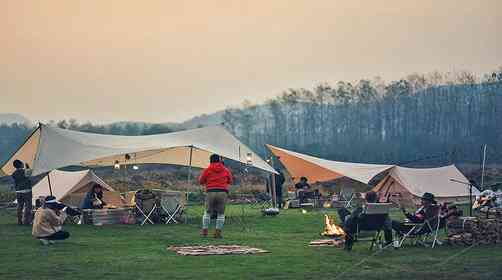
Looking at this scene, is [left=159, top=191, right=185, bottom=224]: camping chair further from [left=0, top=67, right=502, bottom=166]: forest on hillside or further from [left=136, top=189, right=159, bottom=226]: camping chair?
[left=0, top=67, right=502, bottom=166]: forest on hillside

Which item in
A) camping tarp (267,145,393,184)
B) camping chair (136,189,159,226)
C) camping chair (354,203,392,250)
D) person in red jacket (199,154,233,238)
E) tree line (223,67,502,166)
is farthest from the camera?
tree line (223,67,502,166)

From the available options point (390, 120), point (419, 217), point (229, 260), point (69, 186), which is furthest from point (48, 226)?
point (390, 120)

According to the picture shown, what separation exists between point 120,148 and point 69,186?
85.1 inches

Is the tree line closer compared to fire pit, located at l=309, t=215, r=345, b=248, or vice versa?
fire pit, located at l=309, t=215, r=345, b=248

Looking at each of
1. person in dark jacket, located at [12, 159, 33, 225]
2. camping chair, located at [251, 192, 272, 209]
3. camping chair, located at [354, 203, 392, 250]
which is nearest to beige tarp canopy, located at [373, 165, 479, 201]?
camping chair, located at [251, 192, 272, 209]

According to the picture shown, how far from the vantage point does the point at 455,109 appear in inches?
2574

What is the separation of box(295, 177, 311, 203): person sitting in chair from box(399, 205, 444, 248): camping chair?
988 cm

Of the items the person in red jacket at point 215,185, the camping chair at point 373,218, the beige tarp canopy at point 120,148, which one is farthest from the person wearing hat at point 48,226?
the camping chair at point 373,218

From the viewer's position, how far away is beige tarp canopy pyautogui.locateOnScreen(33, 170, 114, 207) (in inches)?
719

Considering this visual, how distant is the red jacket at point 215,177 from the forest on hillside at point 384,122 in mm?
44019

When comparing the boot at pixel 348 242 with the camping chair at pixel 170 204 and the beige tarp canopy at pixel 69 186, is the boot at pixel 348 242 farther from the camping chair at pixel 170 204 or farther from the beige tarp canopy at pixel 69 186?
the beige tarp canopy at pixel 69 186

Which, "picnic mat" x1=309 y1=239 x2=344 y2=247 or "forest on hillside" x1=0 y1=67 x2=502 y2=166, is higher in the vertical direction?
"forest on hillside" x1=0 y1=67 x2=502 y2=166

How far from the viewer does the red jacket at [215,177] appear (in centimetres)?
1326

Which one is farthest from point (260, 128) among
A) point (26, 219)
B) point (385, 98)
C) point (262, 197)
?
point (26, 219)
